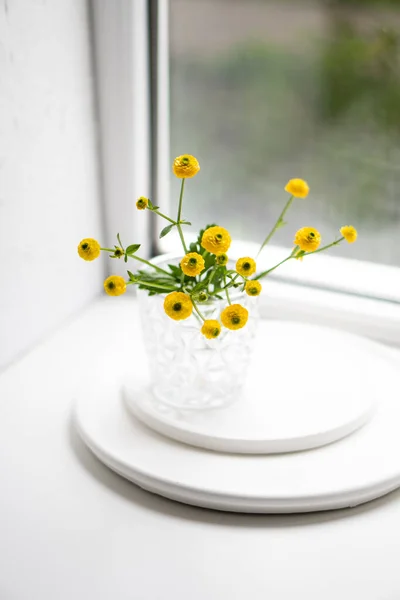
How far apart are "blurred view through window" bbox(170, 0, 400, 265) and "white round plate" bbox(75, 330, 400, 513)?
437 mm

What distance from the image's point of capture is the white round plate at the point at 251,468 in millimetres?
667

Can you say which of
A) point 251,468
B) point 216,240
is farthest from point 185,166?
point 251,468

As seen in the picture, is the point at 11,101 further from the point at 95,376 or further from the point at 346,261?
the point at 346,261

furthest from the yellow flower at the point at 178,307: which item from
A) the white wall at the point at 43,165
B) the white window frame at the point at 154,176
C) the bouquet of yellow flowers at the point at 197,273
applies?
the white window frame at the point at 154,176

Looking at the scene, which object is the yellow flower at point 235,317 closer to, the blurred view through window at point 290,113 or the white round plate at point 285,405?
the white round plate at point 285,405

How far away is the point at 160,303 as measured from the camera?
770 millimetres

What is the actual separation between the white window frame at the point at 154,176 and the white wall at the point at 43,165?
0.04 meters

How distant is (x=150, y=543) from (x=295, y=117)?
0.75m

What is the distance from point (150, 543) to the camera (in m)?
0.64

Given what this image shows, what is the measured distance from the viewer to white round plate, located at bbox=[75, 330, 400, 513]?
667 millimetres

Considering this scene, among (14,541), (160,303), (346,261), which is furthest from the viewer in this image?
(346,261)

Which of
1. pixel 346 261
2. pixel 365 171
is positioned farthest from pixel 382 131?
pixel 346 261

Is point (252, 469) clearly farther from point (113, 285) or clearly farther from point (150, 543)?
point (113, 285)

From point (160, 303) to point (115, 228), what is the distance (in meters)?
0.41
